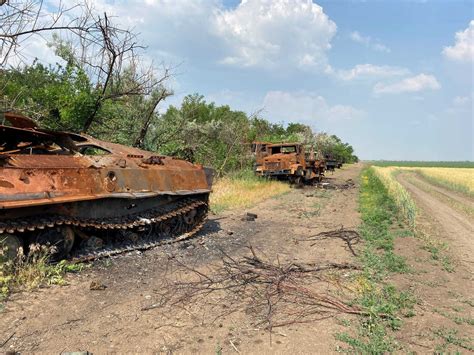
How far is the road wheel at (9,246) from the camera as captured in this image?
5023 mm

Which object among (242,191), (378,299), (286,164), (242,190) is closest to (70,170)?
(378,299)

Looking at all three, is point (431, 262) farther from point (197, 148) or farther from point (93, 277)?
point (197, 148)

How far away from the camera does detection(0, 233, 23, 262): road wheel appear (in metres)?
5.02

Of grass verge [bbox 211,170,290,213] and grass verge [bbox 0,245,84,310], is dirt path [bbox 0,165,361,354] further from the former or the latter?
grass verge [bbox 211,170,290,213]

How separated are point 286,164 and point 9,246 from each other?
622 inches

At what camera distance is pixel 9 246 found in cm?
512

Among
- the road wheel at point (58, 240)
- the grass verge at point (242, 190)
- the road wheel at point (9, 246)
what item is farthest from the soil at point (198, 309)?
the grass verge at point (242, 190)

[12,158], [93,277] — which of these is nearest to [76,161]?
[12,158]

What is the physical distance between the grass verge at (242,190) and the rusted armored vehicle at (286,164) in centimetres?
51

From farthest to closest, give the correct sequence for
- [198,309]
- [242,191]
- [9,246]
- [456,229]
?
[242,191]
[456,229]
[9,246]
[198,309]

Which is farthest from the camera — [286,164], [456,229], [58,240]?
[286,164]

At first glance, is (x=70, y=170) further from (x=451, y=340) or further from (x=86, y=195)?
(x=451, y=340)

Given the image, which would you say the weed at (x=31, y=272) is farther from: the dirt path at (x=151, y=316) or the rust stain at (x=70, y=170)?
the rust stain at (x=70, y=170)

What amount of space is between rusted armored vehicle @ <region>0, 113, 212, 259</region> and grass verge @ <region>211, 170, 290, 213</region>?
13.2 ft
